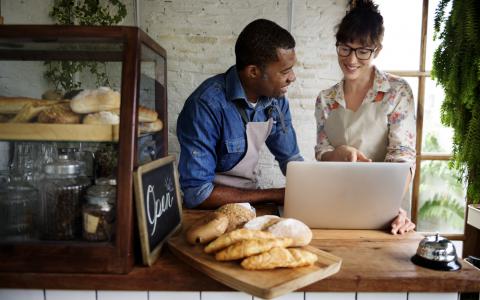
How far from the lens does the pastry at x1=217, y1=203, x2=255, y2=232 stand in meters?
1.15

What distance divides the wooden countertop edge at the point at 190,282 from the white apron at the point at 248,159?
985 mm

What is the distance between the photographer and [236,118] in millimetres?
1804

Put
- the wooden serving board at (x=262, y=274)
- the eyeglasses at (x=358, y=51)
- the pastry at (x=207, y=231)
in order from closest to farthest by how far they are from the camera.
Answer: the wooden serving board at (x=262, y=274) < the pastry at (x=207, y=231) < the eyeglasses at (x=358, y=51)

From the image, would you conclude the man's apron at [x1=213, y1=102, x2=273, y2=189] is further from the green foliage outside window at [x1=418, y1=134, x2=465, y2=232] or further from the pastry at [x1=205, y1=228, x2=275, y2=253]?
the green foliage outside window at [x1=418, y1=134, x2=465, y2=232]

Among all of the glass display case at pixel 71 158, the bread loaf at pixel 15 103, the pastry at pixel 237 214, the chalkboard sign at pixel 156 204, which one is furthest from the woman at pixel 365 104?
the bread loaf at pixel 15 103

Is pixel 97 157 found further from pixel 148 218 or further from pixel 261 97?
pixel 261 97

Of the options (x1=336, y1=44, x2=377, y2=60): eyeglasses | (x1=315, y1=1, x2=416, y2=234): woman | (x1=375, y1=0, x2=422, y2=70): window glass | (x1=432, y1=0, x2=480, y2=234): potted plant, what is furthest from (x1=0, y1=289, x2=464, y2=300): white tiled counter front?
(x1=375, y1=0, x2=422, y2=70): window glass

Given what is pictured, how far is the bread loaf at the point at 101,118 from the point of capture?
0.97 metres

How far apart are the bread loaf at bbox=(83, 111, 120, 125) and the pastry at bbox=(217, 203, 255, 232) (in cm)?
43

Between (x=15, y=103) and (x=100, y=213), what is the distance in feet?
1.18

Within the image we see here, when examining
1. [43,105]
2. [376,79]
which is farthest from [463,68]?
[43,105]

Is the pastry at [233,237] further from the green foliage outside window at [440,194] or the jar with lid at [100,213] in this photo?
the green foliage outside window at [440,194]

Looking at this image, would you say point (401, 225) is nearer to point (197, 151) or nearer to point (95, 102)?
point (197, 151)

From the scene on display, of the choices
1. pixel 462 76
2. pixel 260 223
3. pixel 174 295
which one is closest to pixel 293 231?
pixel 260 223
